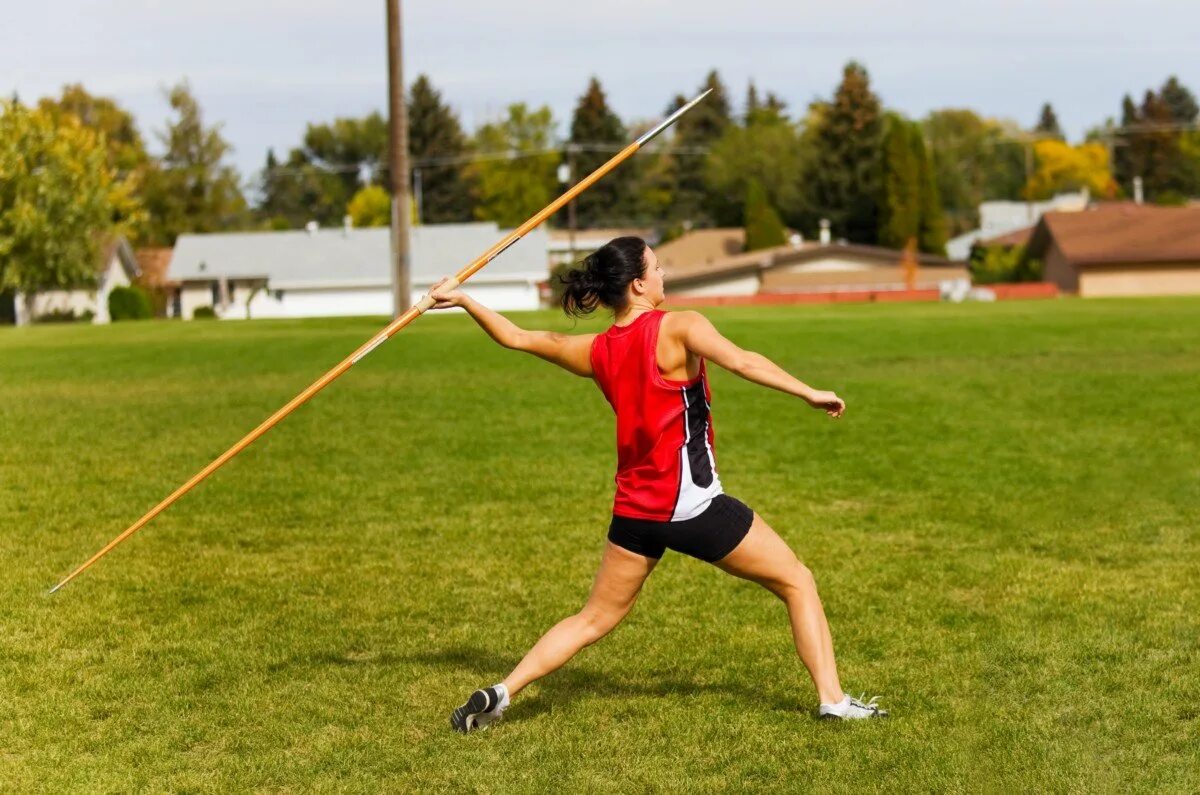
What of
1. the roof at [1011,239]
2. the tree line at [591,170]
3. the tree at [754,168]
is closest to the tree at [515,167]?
the tree line at [591,170]

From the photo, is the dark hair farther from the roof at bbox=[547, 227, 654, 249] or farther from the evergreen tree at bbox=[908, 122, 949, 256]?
the roof at bbox=[547, 227, 654, 249]

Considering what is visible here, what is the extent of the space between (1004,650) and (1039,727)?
1.43 metres

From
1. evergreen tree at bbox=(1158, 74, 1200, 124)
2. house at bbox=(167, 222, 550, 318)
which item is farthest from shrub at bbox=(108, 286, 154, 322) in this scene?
evergreen tree at bbox=(1158, 74, 1200, 124)

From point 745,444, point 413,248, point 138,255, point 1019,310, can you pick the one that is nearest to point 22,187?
point 413,248

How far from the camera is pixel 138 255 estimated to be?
106 meters

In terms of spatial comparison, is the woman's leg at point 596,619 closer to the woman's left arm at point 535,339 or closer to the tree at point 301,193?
the woman's left arm at point 535,339

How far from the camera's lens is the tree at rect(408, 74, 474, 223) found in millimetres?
129000

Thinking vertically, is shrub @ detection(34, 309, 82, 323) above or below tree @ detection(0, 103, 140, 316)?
below

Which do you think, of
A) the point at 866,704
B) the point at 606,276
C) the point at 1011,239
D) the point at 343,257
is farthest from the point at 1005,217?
the point at 606,276

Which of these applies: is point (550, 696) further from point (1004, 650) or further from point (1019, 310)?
point (1019, 310)

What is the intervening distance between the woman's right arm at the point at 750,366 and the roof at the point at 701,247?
9754 cm

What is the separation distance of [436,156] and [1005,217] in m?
43.3

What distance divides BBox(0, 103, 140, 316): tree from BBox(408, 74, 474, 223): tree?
49638 millimetres

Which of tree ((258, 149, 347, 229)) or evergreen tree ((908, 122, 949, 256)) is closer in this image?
evergreen tree ((908, 122, 949, 256))
